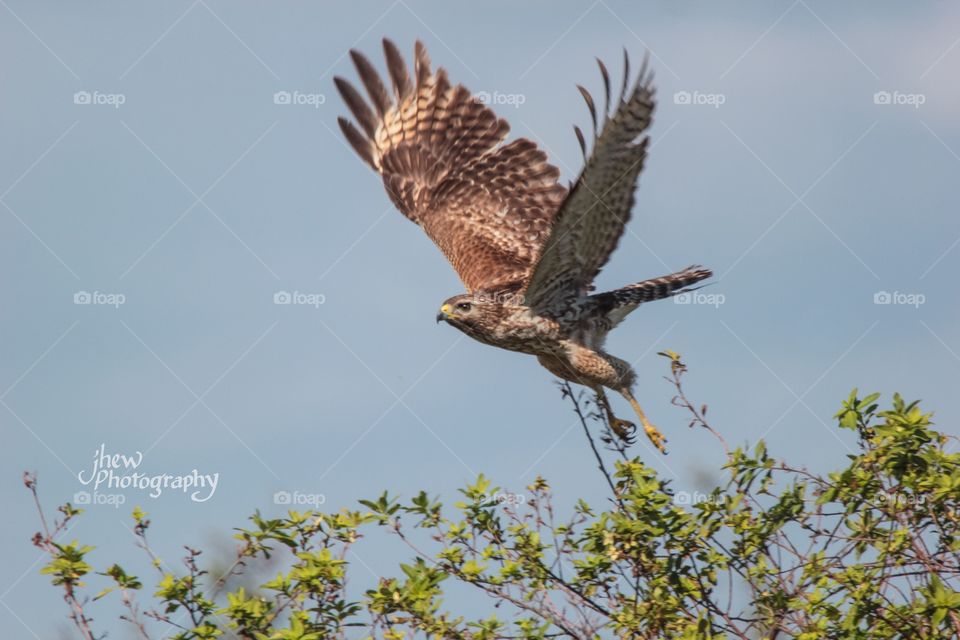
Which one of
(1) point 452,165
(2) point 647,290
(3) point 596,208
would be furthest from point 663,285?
(1) point 452,165

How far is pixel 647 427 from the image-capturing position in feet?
27.3

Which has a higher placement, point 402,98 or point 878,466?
point 402,98

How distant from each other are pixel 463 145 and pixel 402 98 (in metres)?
0.71

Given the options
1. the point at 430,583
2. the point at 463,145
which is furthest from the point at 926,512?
the point at 463,145

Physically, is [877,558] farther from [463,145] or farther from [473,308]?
[463,145]

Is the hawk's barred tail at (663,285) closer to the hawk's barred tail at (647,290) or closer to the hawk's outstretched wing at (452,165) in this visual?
the hawk's barred tail at (647,290)

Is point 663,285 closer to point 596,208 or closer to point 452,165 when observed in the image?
point 596,208

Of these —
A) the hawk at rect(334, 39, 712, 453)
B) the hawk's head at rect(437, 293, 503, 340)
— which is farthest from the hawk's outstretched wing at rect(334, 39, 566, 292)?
the hawk's head at rect(437, 293, 503, 340)

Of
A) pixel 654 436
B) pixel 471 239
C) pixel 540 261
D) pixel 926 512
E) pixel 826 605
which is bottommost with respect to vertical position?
pixel 826 605

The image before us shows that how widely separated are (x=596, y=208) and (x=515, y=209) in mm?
2496

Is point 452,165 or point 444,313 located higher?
point 452,165

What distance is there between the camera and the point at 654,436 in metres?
8.28

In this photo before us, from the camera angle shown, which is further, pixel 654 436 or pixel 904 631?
pixel 654 436

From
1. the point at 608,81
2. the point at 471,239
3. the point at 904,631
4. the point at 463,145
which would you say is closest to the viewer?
the point at 904,631
